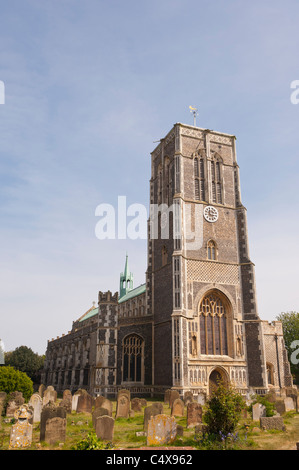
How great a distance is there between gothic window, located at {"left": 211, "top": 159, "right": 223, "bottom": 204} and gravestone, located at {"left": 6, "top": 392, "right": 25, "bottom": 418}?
2031 centimetres

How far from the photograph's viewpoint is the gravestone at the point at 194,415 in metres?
13.0

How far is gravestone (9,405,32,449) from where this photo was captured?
9.94m

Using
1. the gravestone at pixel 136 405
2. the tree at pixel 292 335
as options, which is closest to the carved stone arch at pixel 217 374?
the gravestone at pixel 136 405

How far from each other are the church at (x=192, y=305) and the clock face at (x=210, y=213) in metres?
0.09

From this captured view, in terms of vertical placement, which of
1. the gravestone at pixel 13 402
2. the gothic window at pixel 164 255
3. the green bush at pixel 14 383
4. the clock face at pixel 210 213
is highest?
the clock face at pixel 210 213

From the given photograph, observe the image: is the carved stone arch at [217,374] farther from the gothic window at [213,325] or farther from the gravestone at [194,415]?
the gravestone at [194,415]

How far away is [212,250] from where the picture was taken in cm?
2880

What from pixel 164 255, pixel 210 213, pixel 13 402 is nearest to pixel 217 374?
pixel 164 255

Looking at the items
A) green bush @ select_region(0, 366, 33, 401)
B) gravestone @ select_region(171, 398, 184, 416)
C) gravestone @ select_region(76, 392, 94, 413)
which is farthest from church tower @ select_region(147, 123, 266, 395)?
green bush @ select_region(0, 366, 33, 401)

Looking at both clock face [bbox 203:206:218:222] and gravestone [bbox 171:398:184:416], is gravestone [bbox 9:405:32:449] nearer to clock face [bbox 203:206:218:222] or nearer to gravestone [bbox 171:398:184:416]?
gravestone [bbox 171:398:184:416]

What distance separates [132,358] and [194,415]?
15.4 m
